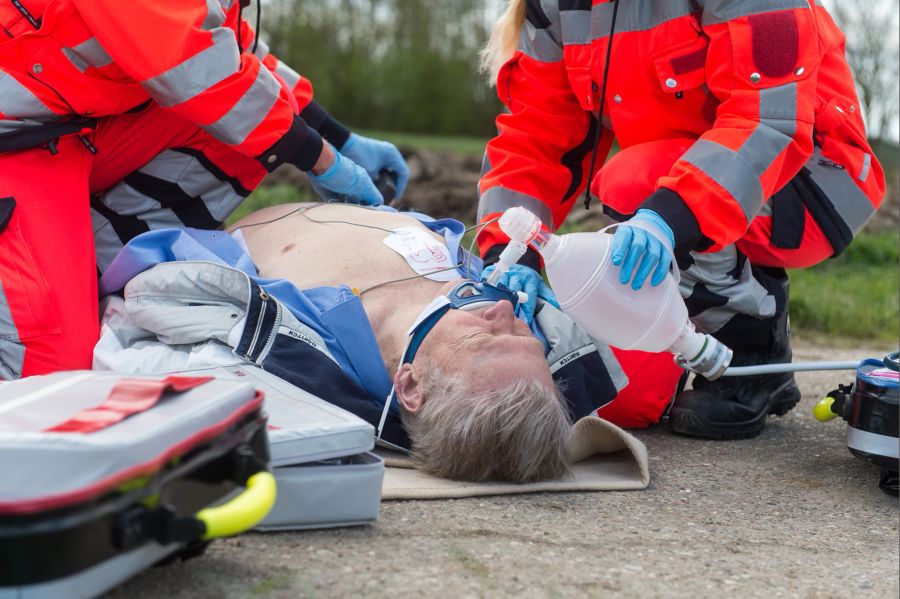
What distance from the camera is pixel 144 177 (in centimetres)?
321

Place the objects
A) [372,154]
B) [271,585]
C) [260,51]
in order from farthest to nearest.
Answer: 1. [372,154]
2. [260,51]
3. [271,585]

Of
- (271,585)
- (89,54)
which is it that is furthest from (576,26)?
(271,585)

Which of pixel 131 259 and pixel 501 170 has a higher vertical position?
pixel 501 170

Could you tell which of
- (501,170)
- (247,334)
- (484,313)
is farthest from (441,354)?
(501,170)

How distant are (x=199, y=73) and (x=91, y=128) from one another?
40 centimetres

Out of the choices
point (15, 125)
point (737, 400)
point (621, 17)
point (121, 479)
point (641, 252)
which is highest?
point (621, 17)

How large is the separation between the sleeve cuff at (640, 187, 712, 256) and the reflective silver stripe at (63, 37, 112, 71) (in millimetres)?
1504

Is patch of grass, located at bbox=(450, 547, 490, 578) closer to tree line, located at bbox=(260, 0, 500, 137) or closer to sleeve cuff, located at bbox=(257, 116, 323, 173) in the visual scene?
sleeve cuff, located at bbox=(257, 116, 323, 173)

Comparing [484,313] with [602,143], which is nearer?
[484,313]

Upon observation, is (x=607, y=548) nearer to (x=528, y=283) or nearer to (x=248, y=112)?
(x=528, y=283)

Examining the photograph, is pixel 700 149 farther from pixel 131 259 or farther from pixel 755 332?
pixel 131 259

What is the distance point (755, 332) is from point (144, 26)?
1.95 m

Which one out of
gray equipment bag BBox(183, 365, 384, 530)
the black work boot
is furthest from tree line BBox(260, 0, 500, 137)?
gray equipment bag BBox(183, 365, 384, 530)

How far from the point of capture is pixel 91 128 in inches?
116
